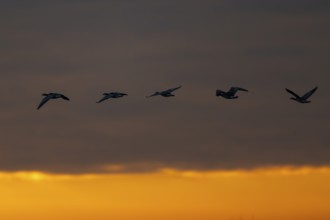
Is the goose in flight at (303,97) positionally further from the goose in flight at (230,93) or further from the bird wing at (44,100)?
the bird wing at (44,100)

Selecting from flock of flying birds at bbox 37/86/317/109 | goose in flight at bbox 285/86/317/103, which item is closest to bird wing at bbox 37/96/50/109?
flock of flying birds at bbox 37/86/317/109

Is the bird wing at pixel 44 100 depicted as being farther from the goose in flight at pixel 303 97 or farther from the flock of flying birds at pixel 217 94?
the goose in flight at pixel 303 97

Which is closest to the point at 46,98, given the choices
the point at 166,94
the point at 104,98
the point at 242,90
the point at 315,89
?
the point at 104,98

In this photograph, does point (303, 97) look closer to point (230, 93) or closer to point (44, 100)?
point (230, 93)

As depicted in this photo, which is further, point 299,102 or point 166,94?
point 166,94

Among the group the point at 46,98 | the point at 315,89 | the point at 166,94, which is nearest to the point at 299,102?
the point at 315,89

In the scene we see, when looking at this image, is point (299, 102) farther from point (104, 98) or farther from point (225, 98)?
point (104, 98)

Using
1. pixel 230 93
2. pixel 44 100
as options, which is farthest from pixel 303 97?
pixel 44 100

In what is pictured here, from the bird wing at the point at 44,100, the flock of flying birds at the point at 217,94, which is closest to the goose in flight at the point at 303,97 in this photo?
the flock of flying birds at the point at 217,94

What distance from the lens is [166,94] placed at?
177875 mm

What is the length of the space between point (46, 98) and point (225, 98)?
31.4 metres

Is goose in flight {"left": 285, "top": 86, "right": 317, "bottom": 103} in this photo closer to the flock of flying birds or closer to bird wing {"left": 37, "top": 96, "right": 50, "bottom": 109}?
the flock of flying birds

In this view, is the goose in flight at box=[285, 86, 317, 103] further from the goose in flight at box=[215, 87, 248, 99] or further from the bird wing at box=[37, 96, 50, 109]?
the bird wing at box=[37, 96, 50, 109]

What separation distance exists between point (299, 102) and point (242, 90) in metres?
10.00
